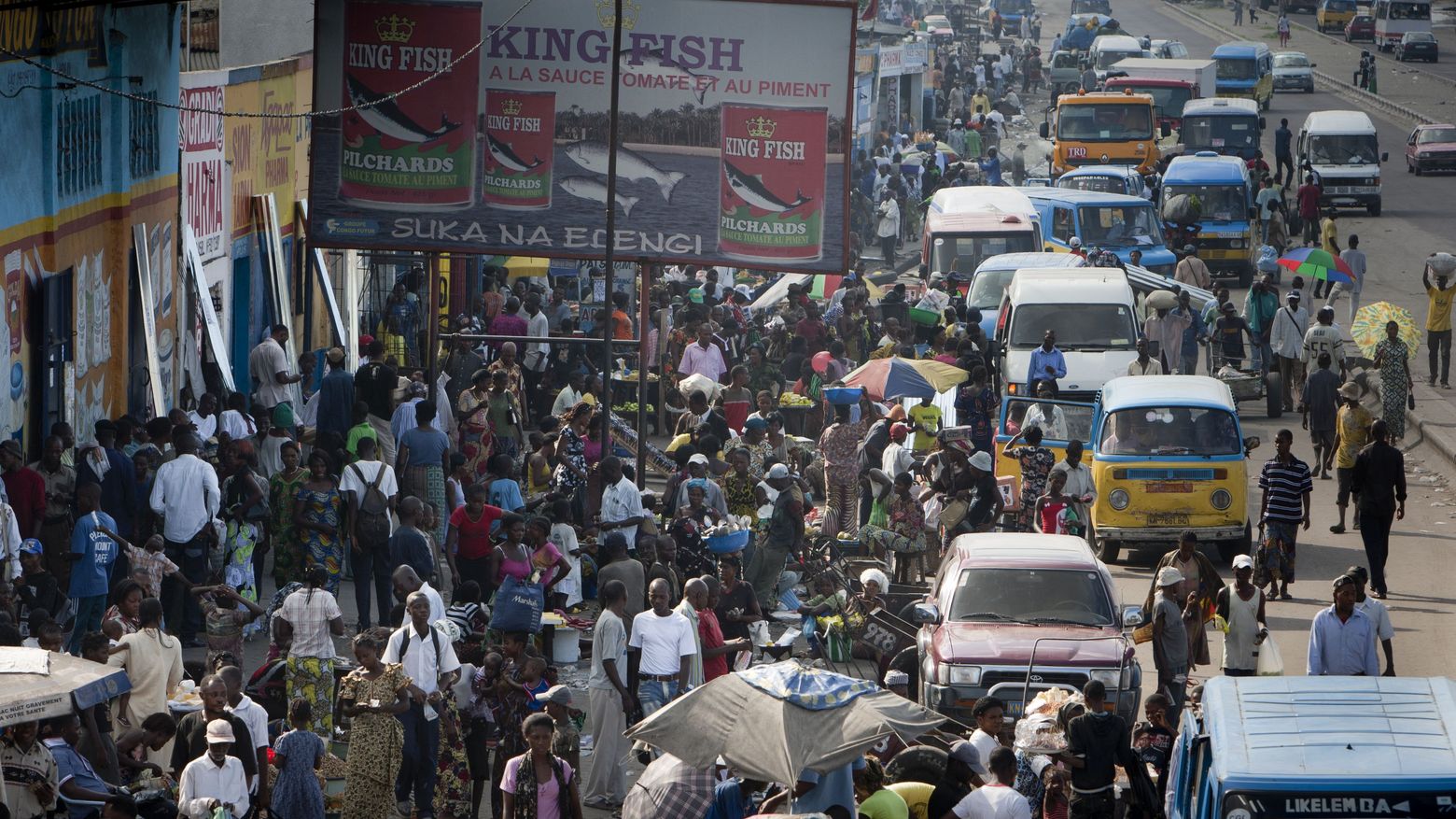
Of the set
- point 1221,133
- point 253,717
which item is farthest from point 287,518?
point 1221,133

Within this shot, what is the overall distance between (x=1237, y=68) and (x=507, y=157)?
44163 millimetres

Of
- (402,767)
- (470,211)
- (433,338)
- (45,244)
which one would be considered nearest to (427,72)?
(470,211)

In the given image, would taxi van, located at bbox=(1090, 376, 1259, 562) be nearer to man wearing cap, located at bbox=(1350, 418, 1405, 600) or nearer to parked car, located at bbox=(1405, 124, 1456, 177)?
man wearing cap, located at bbox=(1350, 418, 1405, 600)

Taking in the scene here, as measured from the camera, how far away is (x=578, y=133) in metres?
20.6

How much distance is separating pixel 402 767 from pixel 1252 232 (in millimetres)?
27172

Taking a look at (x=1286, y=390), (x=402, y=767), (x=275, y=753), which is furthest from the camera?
(x=1286, y=390)

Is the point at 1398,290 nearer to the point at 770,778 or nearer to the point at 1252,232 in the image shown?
the point at 1252,232

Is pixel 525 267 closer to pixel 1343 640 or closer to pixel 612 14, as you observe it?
pixel 612 14

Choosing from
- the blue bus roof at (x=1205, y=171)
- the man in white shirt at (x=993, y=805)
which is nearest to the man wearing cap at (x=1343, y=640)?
the man in white shirt at (x=993, y=805)

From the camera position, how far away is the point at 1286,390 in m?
27.4

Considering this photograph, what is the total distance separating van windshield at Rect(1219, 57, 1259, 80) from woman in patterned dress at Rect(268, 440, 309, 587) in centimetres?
4905

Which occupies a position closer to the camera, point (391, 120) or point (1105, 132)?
point (391, 120)

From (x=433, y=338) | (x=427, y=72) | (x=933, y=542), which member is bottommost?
(x=933, y=542)

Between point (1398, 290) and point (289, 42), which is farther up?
point (289, 42)
